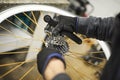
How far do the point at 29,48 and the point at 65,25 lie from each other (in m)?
0.45

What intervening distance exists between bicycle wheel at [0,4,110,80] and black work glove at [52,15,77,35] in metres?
0.25

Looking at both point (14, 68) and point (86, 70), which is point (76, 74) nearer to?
point (86, 70)

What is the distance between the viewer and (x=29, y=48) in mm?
1150

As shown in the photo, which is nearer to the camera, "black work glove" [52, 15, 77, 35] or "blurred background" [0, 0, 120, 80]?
"black work glove" [52, 15, 77, 35]

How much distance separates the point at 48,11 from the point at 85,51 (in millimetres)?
377

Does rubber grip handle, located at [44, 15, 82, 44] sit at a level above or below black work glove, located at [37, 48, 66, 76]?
above

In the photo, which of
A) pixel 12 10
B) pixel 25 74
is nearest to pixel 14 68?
pixel 25 74

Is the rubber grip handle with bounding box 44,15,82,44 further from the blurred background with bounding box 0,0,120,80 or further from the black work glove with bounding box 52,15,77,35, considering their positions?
the blurred background with bounding box 0,0,120,80

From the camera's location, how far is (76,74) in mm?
1133

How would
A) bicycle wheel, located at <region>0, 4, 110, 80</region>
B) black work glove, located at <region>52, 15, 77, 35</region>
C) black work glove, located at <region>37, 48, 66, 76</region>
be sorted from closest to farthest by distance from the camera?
black work glove, located at <region>37, 48, 66, 76</region> < black work glove, located at <region>52, 15, 77, 35</region> < bicycle wheel, located at <region>0, 4, 110, 80</region>

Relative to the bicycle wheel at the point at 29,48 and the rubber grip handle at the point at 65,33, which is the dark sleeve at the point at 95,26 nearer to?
the rubber grip handle at the point at 65,33

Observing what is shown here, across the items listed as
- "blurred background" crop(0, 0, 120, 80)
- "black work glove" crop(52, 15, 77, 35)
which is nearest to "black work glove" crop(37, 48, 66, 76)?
"black work glove" crop(52, 15, 77, 35)

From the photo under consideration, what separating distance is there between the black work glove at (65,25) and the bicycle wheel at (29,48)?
9.7 inches

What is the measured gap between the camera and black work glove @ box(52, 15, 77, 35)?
2.39ft
